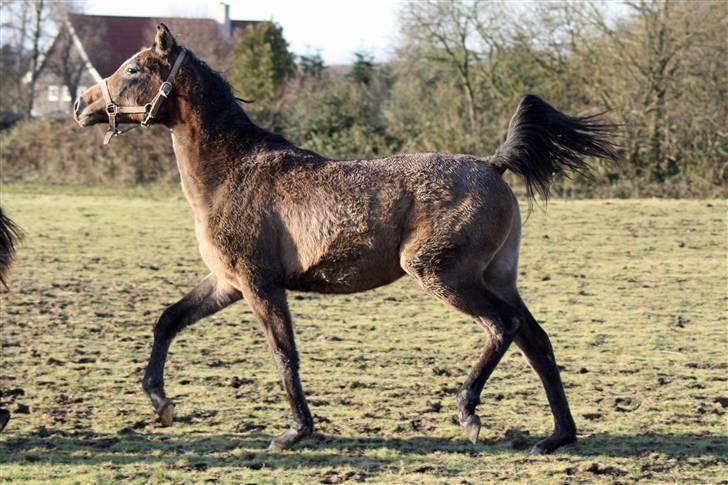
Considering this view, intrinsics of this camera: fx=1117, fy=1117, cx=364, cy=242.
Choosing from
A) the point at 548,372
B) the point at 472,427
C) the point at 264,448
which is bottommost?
the point at 264,448

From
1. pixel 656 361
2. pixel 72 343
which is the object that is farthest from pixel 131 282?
pixel 656 361

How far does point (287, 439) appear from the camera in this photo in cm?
636

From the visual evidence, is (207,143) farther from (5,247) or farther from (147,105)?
(5,247)

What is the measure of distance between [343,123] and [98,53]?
29.9m

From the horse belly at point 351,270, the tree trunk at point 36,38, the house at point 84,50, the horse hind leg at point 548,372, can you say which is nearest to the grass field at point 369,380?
the horse hind leg at point 548,372

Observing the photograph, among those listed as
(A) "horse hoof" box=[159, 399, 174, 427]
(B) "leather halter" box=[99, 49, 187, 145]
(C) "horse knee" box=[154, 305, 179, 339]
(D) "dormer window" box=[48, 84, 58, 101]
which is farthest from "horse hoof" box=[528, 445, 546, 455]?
(D) "dormer window" box=[48, 84, 58, 101]

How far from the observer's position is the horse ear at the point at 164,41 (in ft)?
22.2

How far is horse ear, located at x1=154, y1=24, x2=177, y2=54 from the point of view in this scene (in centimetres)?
676

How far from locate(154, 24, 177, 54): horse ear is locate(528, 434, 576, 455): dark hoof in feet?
10.6

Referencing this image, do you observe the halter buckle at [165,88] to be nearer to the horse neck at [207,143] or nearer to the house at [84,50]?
the horse neck at [207,143]

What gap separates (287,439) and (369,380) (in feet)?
6.43

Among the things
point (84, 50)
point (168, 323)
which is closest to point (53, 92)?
point (84, 50)

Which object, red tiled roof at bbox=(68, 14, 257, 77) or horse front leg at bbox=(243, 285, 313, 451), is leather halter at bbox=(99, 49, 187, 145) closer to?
horse front leg at bbox=(243, 285, 313, 451)

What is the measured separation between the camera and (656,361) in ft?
29.2
